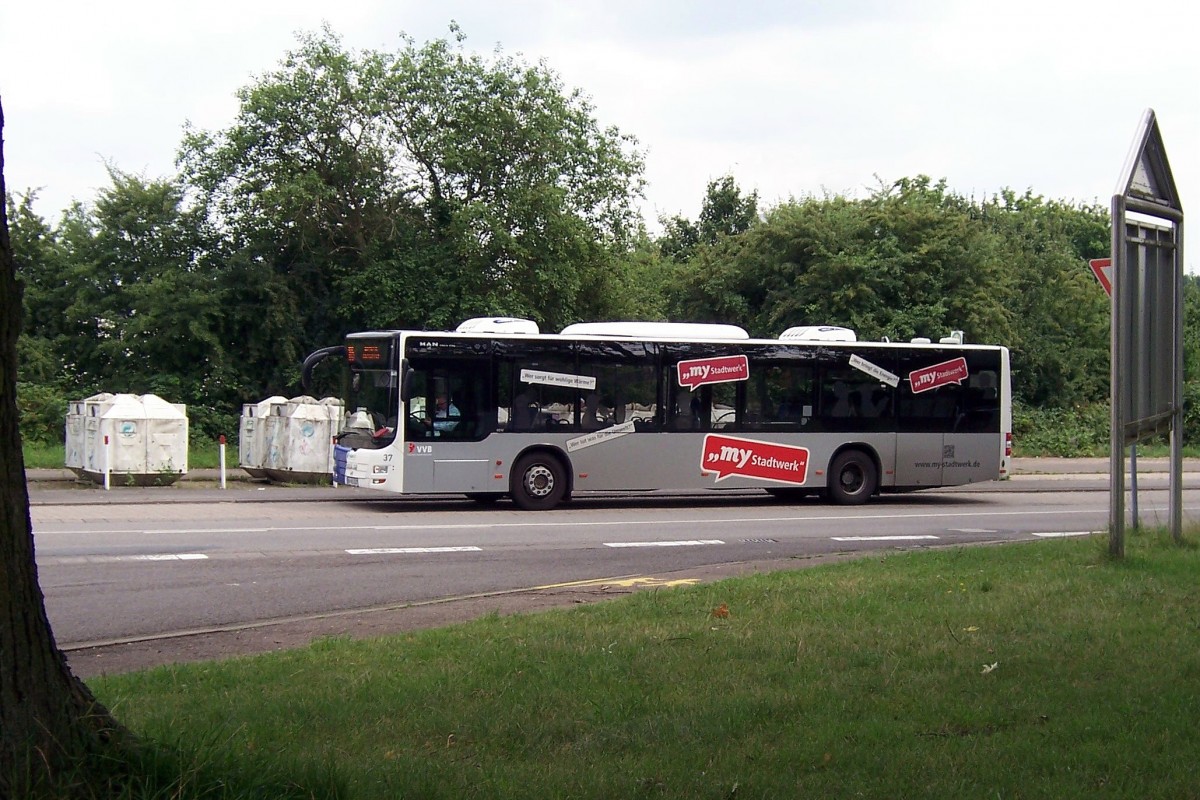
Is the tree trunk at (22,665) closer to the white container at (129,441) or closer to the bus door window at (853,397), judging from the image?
the bus door window at (853,397)

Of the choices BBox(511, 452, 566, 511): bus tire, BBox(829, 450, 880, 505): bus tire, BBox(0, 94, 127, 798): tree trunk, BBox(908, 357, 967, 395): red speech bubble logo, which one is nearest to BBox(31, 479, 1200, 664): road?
BBox(511, 452, 566, 511): bus tire

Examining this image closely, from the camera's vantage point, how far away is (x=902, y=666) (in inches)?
275

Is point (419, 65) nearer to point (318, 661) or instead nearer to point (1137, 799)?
point (318, 661)

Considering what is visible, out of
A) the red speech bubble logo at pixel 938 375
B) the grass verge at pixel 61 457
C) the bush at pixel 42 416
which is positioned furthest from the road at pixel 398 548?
the bush at pixel 42 416

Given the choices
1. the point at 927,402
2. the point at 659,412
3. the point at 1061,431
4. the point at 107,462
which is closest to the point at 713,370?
the point at 659,412

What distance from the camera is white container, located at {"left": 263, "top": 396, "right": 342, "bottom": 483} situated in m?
23.2

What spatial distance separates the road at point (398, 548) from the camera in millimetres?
10156

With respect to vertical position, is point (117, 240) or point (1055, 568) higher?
point (117, 240)

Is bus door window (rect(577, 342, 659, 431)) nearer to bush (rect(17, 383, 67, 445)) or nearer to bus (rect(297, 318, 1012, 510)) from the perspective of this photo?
bus (rect(297, 318, 1012, 510))

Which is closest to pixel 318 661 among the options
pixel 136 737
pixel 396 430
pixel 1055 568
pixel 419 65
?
pixel 136 737

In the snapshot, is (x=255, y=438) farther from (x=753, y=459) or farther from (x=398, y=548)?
(x=398, y=548)

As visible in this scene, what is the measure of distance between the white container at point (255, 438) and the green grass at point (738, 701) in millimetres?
15594

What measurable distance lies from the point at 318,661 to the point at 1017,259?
1480 inches

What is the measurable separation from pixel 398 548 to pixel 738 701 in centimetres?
862
